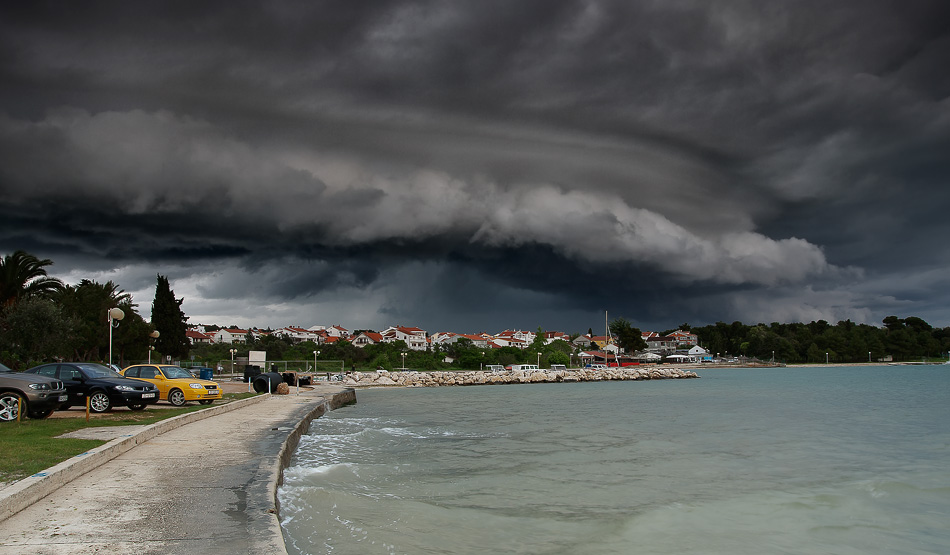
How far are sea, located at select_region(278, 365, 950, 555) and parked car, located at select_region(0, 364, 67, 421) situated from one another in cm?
590

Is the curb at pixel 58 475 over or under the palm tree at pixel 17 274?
under

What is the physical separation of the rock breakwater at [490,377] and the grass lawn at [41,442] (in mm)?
42020

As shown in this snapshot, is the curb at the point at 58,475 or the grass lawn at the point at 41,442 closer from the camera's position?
the curb at the point at 58,475

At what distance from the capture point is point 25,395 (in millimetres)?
14023

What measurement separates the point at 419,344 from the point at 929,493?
144361mm

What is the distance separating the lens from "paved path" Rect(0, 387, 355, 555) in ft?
18.8

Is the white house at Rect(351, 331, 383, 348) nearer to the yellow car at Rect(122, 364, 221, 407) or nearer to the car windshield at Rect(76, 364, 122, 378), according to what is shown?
the yellow car at Rect(122, 364, 221, 407)

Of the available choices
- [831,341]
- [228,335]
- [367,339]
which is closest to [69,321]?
[367,339]

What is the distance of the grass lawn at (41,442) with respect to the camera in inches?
330

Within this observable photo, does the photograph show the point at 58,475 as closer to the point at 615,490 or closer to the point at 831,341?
the point at 615,490

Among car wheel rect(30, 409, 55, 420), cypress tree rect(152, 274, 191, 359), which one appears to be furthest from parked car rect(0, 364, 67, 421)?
cypress tree rect(152, 274, 191, 359)

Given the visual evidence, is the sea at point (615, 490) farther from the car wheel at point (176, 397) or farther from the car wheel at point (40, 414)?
the car wheel at point (40, 414)

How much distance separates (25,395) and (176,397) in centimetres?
879

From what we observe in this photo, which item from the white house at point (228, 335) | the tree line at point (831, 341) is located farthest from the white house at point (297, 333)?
the tree line at point (831, 341)
